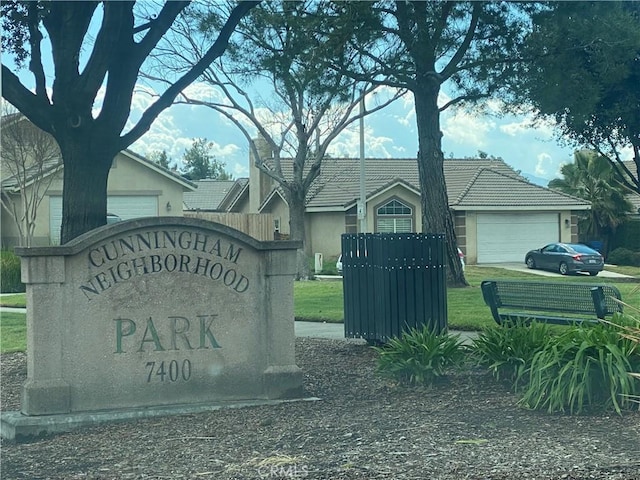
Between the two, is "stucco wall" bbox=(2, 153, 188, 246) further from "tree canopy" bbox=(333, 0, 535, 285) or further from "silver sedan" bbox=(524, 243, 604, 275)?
"tree canopy" bbox=(333, 0, 535, 285)

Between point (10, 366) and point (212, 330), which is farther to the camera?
point (10, 366)

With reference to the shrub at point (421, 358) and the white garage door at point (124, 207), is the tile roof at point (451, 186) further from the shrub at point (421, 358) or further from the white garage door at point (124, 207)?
the shrub at point (421, 358)

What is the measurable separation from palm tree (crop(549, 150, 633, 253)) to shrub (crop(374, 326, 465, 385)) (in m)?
41.0

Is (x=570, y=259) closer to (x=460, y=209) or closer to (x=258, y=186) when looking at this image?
(x=460, y=209)

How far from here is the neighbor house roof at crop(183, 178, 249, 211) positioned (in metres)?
57.5

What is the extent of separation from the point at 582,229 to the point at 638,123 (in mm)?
26497

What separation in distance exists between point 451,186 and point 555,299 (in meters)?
36.5

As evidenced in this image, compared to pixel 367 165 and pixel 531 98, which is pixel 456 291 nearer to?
pixel 531 98

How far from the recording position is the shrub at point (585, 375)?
706cm

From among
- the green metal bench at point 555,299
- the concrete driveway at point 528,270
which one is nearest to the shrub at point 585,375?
the green metal bench at point 555,299

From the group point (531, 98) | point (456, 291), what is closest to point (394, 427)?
point (531, 98)

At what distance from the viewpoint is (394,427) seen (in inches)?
271

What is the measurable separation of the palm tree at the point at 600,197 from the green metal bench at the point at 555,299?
3860 centimetres

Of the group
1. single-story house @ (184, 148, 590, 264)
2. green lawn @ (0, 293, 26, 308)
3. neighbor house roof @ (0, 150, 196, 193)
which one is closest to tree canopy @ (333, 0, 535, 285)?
green lawn @ (0, 293, 26, 308)
